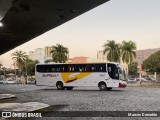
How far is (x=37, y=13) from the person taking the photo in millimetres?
15422

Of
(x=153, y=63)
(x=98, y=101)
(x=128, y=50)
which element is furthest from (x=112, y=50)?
(x=98, y=101)

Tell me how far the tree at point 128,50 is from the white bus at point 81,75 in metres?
40.6

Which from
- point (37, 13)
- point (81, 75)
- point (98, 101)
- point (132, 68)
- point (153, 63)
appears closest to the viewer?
point (37, 13)

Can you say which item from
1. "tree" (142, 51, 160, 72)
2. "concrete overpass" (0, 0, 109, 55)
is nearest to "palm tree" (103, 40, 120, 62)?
"tree" (142, 51, 160, 72)

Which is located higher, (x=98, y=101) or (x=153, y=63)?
(x=153, y=63)

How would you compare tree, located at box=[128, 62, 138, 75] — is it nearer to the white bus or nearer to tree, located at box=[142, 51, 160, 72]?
tree, located at box=[142, 51, 160, 72]

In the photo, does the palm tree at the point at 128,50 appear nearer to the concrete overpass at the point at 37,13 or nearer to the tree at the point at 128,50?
the tree at the point at 128,50

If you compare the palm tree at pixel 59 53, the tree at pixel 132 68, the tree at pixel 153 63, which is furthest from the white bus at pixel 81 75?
the tree at pixel 132 68

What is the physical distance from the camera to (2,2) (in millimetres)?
12125

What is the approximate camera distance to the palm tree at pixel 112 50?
75438mm

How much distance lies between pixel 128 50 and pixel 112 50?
4.09 m

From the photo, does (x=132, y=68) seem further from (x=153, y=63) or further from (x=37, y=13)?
(x=37, y=13)

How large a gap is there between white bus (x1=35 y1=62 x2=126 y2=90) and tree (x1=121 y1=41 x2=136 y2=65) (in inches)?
→ 1597

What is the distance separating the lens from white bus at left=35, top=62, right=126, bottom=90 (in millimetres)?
34375
